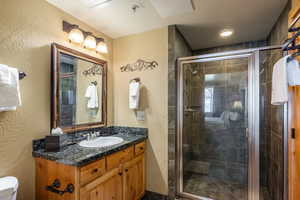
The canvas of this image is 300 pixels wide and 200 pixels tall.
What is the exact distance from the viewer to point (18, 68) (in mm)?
1312

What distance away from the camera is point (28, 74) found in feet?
4.53

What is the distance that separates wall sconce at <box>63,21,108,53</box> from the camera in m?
1.71

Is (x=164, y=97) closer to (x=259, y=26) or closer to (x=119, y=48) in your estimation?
(x=119, y=48)

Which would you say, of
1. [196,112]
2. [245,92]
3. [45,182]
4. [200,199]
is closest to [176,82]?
[196,112]

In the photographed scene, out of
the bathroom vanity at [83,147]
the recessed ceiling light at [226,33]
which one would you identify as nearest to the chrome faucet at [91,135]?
the bathroom vanity at [83,147]

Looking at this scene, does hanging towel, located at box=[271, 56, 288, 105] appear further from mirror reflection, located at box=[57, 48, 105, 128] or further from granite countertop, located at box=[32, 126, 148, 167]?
mirror reflection, located at box=[57, 48, 105, 128]

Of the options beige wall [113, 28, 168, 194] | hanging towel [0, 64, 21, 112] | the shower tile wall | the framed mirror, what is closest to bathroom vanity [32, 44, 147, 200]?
the framed mirror

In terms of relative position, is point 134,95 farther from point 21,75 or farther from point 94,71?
point 21,75

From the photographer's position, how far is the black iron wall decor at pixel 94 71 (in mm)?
1964

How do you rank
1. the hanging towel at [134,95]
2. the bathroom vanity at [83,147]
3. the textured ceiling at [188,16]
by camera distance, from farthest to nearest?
the hanging towel at [134,95]
the textured ceiling at [188,16]
the bathroom vanity at [83,147]

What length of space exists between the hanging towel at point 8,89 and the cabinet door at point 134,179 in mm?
1210

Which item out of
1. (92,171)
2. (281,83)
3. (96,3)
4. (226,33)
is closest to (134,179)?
(92,171)

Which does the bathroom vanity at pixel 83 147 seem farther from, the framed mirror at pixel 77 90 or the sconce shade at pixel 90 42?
the sconce shade at pixel 90 42

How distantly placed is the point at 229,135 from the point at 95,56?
2368 millimetres
